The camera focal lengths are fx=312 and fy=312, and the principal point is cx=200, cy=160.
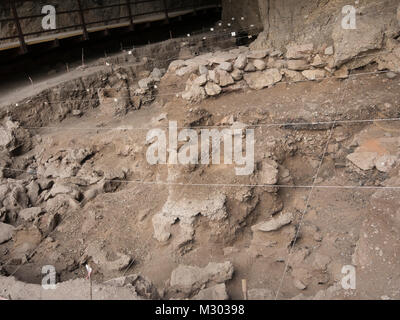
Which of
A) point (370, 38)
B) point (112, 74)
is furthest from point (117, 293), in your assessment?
point (112, 74)

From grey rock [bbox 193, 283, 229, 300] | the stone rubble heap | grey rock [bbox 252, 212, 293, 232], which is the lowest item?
grey rock [bbox 193, 283, 229, 300]

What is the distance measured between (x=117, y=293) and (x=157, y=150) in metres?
2.87

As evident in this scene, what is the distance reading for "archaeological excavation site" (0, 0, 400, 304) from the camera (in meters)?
3.39

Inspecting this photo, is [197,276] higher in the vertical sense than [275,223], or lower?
lower

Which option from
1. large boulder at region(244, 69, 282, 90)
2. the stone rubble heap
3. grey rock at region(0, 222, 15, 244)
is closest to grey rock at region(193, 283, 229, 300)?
grey rock at region(0, 222, 15, 244)

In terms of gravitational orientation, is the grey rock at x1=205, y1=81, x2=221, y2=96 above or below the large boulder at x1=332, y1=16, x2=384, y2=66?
below

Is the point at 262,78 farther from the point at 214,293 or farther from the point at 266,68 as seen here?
the point at 214,293

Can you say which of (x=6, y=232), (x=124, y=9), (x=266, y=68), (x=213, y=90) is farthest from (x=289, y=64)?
(x=124, y=9)

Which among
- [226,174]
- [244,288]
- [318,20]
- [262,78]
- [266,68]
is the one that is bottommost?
[244,288]

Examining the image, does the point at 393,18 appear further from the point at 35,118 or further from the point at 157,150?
the point at 35,118

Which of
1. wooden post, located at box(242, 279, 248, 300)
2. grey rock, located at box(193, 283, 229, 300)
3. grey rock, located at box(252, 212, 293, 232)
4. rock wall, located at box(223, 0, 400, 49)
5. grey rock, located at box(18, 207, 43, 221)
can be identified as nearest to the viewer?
grey rock, located at box(193, 283, 229, 300)

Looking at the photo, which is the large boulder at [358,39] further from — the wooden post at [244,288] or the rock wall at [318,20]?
the wooden post at [244,288]

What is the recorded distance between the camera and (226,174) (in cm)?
442

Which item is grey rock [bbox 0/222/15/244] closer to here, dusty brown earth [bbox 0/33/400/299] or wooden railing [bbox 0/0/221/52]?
dusty brown earth [bbox 0/33/400/299]
